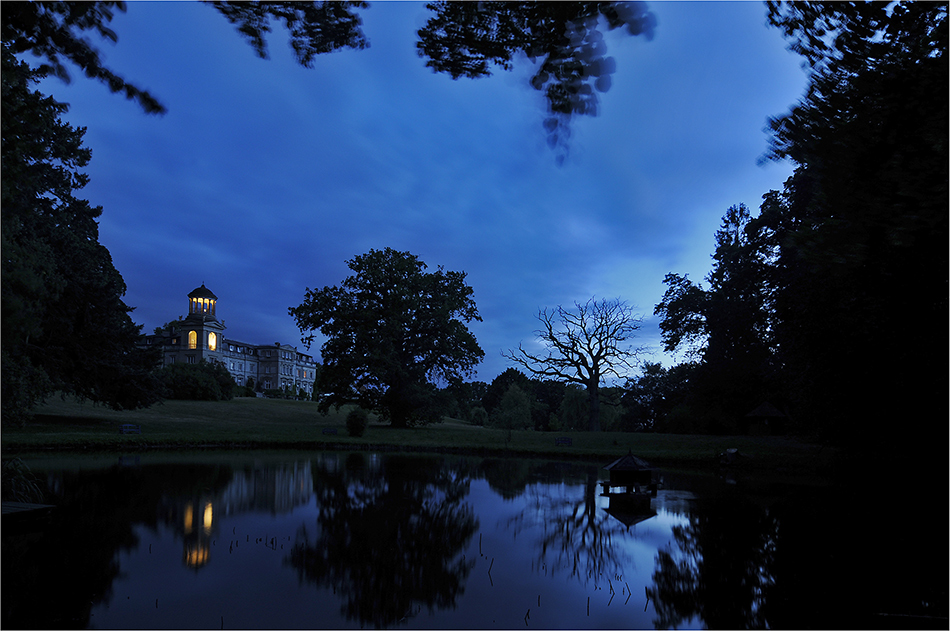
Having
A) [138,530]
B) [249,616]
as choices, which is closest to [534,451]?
[138,530]

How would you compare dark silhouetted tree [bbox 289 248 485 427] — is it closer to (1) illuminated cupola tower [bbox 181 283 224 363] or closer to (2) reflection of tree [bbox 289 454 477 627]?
(2) reflection of tree [bbox 289 454 477 627]

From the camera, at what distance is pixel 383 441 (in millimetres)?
35156

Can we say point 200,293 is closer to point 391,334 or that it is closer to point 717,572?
point 391,334

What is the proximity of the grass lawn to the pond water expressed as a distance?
914 centimetres

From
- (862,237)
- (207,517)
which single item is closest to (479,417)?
(207,517)

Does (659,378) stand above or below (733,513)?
above

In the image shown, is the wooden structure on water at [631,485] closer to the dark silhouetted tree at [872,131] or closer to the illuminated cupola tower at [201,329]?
the dark silhouetted tree at [872,131]

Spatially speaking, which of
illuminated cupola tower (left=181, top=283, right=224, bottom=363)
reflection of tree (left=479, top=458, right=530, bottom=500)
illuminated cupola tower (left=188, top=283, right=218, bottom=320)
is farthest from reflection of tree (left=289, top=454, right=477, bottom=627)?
illuminated cupola tower (left=188, top=283, right=218, bottom=320)

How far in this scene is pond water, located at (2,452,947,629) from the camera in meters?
7.84

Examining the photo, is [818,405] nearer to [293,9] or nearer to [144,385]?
[293,9]

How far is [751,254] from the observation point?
38.6 metres

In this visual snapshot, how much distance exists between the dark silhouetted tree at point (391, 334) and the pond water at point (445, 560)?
85.8ft

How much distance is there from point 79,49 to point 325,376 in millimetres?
41042

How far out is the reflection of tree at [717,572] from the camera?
26.4 feet
